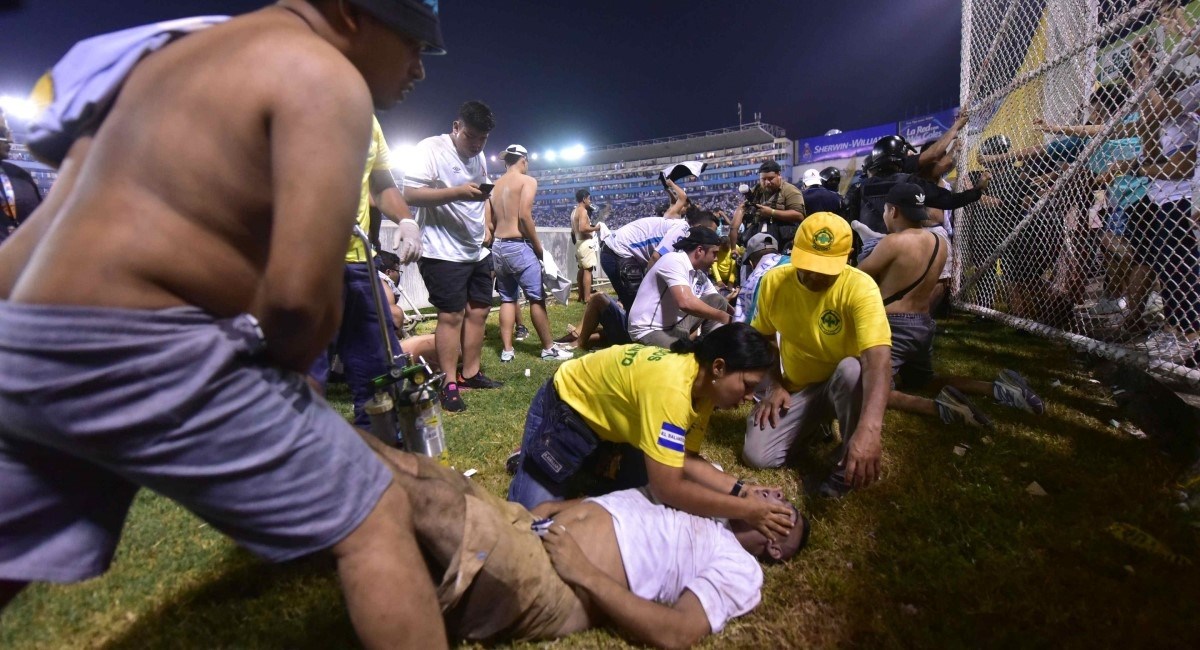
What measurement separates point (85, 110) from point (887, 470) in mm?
3478

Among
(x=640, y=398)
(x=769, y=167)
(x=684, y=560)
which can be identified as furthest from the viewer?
(x=769, y=167)

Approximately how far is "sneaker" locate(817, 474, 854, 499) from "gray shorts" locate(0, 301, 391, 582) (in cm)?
240

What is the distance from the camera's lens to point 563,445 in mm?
2496

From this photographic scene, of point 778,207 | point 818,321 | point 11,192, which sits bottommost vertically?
point 818,321

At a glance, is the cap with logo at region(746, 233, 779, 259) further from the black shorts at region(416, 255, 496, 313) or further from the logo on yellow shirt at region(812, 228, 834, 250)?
the black shorts at region(416, 255, 496, 313)

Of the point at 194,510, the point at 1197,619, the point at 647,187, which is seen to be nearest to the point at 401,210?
the point at 194,510

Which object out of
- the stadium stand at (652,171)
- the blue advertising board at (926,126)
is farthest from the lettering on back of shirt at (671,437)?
the stadium stand at (652,171)

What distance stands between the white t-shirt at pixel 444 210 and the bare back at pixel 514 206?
3.95ft

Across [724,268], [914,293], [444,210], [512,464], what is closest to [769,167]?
[724,268]

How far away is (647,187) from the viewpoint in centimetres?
4953

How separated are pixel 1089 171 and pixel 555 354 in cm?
476

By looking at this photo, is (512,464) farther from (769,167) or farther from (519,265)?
(769,167)

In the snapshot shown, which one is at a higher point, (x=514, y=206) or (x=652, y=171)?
(x=652, y=171)

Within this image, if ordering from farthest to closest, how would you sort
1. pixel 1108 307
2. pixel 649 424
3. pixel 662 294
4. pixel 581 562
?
pixel 662 294
pixel 1108 307
pixel 649 424
pixel 581 562
